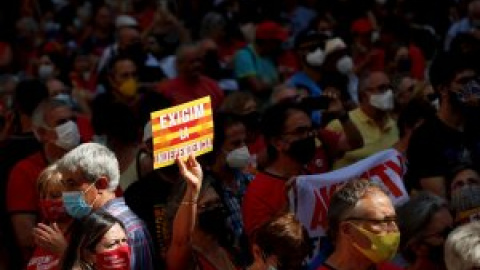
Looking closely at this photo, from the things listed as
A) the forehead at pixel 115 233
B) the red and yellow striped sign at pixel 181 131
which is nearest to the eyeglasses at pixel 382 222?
the red and yellow striped sign at pixel 181 131

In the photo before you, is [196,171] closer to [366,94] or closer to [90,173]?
[90,173]

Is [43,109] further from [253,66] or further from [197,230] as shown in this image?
[253,66]

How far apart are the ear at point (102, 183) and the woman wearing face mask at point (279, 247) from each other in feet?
2.66

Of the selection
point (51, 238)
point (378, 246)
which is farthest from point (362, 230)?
point (51, 238)

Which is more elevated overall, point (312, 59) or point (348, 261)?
point (312, 59)

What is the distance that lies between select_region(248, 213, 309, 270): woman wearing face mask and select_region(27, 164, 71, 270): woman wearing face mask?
0.96m

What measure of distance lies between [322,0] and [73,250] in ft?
30.7

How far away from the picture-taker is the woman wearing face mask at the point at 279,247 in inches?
182

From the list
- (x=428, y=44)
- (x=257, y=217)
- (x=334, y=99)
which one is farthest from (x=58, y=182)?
(x=428, y=44)

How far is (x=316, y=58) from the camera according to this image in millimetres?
8656

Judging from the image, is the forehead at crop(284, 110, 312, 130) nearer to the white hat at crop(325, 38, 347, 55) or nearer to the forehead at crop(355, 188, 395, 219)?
the forehead at crop(355, 188, 395, 219)

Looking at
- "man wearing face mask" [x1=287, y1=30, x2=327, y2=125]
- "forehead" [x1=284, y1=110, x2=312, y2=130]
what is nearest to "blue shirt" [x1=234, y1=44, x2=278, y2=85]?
"man wearing face mask" [x1=287, y1=30, x2=327, y2=125]

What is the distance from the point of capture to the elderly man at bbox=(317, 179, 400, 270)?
4605 mm

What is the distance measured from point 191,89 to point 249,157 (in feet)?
9.59
